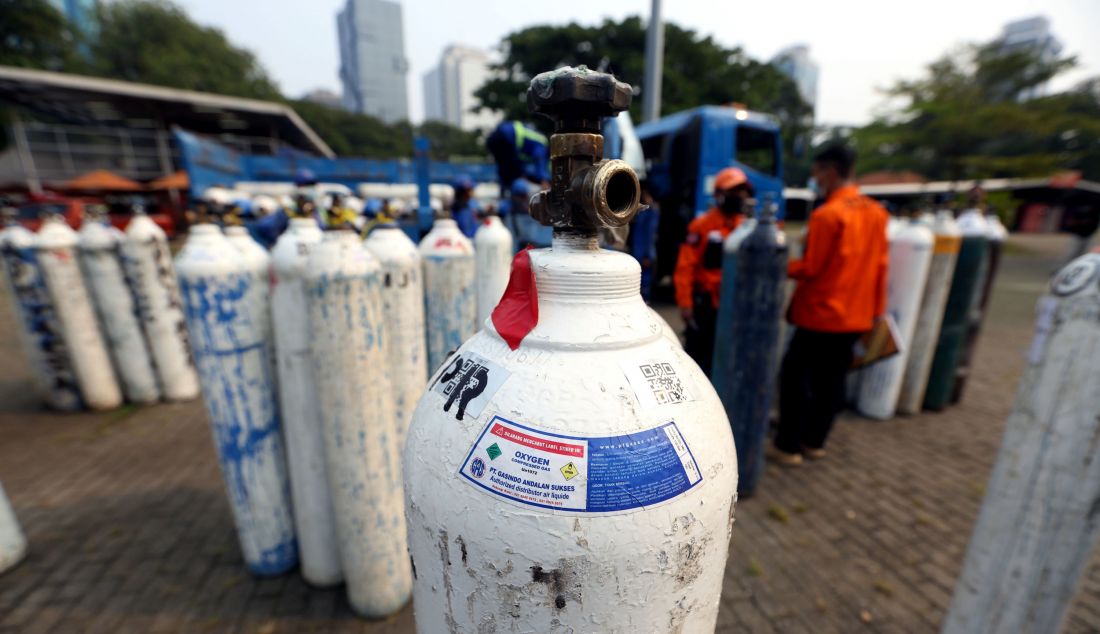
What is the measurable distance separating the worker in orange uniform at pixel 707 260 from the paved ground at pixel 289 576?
131cm

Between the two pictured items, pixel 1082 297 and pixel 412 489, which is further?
pixel 1082 297

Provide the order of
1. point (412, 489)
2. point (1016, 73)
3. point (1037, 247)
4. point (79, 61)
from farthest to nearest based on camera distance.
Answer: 1. point (79, 61)
2. point (1037, 247)
3. point (1016, 73)
4. point (412, 489)

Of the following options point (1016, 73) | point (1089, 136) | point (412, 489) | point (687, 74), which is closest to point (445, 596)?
point (412, 489)

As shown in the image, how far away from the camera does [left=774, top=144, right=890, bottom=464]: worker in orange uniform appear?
3.15 m

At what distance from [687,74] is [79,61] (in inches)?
1406

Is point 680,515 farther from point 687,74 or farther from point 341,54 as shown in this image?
point 341,54

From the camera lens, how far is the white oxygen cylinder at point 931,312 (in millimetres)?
4047

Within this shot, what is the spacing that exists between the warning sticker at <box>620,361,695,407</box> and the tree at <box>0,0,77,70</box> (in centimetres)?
3590

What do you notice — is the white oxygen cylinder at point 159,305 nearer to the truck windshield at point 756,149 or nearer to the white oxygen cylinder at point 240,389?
the white oxygen cylinder at point 240,389

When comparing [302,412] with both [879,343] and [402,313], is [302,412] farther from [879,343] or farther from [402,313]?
[879,343]

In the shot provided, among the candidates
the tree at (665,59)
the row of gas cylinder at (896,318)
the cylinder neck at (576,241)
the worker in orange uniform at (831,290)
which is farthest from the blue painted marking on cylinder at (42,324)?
the tree at (665,59)

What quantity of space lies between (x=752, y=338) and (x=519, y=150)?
9.29ft

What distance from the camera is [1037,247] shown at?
851 inches

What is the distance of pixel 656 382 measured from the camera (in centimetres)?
101
